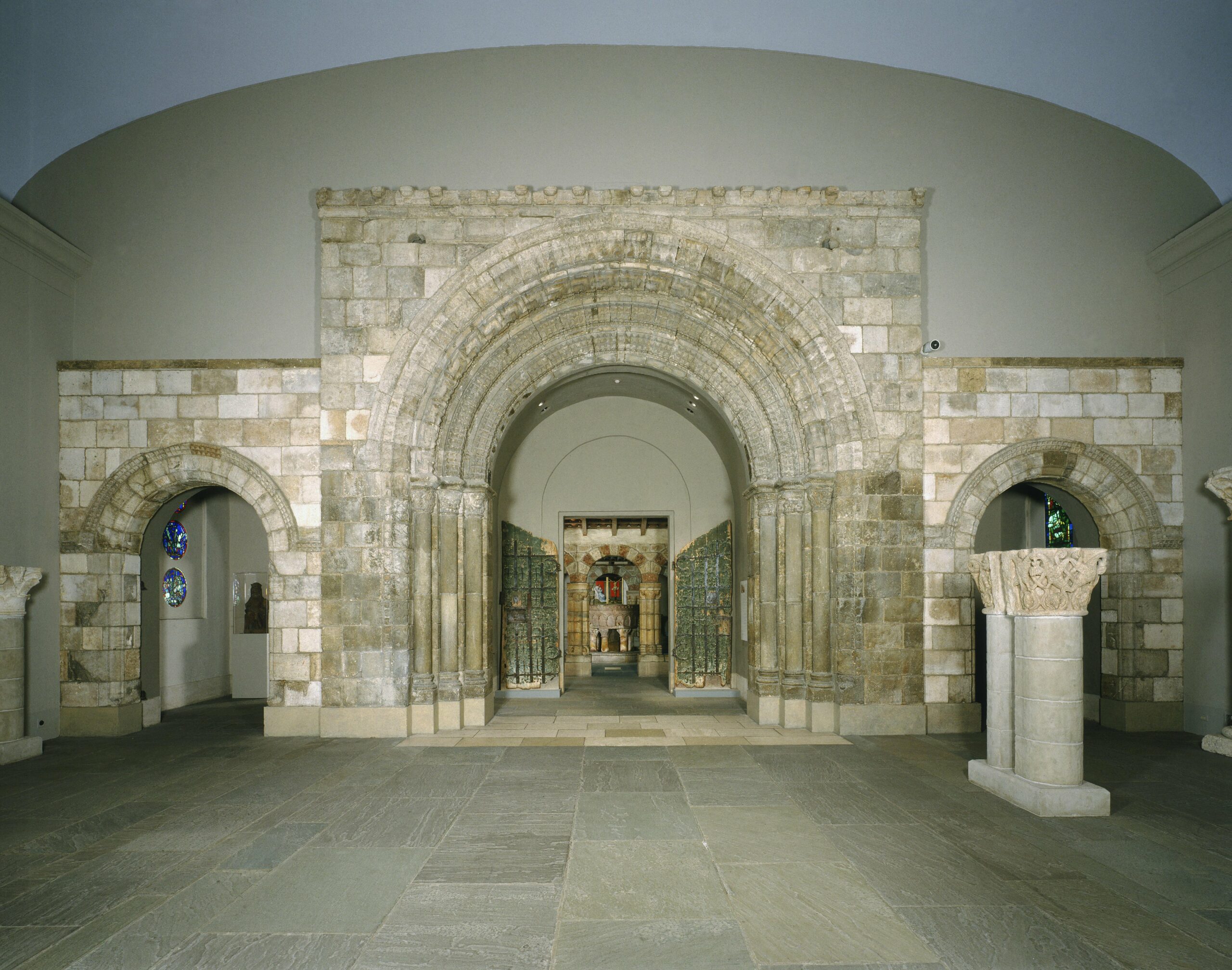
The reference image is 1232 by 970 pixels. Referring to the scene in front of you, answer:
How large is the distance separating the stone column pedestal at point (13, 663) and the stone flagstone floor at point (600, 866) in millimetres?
209

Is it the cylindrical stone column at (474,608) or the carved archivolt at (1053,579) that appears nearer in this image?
the carved archivolt at (1053,579)

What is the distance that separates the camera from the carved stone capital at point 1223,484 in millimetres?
6691

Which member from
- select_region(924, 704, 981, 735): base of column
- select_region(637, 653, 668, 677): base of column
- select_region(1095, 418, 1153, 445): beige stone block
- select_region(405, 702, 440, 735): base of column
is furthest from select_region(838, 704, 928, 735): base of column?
select_region(637, 653, 668, 677): base of column

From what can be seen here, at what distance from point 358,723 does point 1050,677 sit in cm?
575

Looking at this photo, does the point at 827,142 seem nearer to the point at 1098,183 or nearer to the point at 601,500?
the point at 1098,183

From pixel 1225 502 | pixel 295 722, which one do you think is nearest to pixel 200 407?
pixel 295 722

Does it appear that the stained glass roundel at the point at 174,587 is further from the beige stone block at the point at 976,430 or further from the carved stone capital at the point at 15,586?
the beige stone block at the point at 976,430

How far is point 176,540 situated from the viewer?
980 cm

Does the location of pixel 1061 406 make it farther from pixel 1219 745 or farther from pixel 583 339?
pixel 583 339

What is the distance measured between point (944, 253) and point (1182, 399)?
2738 millimetres

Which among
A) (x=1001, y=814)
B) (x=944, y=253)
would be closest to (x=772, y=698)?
(x=1001, y=814)

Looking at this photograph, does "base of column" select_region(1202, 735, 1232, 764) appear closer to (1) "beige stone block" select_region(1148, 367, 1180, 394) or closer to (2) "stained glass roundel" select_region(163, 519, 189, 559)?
(1) "beige stone block" select_region(1148, 367, 1180, 394)

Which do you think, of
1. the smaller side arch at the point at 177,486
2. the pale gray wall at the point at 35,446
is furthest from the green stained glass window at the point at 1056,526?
the pale gray wall at the point at 35,446

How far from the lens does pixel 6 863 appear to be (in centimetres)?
418
